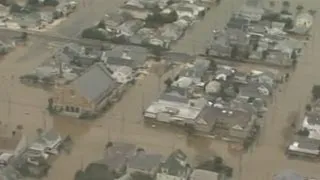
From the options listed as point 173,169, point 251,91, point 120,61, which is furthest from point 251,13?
point 173,169

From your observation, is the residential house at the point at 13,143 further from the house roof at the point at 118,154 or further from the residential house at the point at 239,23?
the residential house at the point at 239,23

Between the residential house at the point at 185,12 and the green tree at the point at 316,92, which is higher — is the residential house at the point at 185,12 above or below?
above

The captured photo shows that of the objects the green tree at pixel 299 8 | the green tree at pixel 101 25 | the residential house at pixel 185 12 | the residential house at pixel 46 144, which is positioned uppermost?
the green tree at pixel 299 8

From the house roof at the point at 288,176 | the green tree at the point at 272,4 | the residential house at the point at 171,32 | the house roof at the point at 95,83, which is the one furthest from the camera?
the green tree at the point at 272,4

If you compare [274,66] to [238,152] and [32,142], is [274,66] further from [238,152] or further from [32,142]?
[32,142]

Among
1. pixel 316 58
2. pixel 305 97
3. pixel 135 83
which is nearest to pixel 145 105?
pixel 135 83

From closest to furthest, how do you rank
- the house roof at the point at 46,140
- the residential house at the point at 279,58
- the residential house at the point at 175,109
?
the house roof at the point at 46,140, the residential house at the point at 175,109, the residential house at the point at 279,58

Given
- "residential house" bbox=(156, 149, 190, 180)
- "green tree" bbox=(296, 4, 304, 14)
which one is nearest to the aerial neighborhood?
"residential house" bbox=(156, 149, 190, 180)

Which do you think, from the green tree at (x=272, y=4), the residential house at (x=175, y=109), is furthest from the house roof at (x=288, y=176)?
the green tree at (x=272, y=4)
